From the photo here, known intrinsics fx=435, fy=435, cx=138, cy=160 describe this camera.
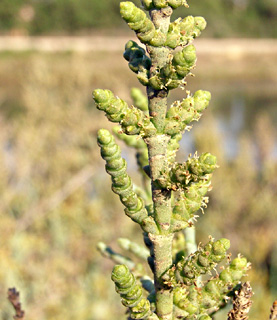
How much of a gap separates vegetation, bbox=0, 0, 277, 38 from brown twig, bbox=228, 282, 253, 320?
3182 cm

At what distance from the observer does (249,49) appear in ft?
117

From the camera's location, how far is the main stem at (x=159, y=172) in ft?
2.44

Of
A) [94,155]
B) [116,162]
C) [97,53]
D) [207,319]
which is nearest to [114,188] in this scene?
[116,162]

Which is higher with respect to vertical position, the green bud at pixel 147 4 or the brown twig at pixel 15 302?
the green bud at pixel 147 4

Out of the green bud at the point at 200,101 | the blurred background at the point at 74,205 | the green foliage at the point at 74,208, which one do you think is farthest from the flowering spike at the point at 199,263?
the green foliage at the point at 74,208

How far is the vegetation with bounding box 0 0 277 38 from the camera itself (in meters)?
32.8

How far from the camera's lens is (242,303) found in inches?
29.0

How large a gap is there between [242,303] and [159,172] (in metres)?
0.26

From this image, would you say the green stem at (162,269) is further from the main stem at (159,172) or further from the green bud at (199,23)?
the green bud at (199,23)

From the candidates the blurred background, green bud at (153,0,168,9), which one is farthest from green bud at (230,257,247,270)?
the blurred background

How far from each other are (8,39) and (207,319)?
32859mm

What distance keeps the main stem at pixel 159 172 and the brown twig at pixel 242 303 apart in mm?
123

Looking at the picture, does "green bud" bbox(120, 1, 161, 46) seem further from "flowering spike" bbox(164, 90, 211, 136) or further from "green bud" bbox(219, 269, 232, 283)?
"green bud" bbox(219, 269, 232, 283)

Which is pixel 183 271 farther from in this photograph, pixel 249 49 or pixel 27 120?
pixel 249 49
